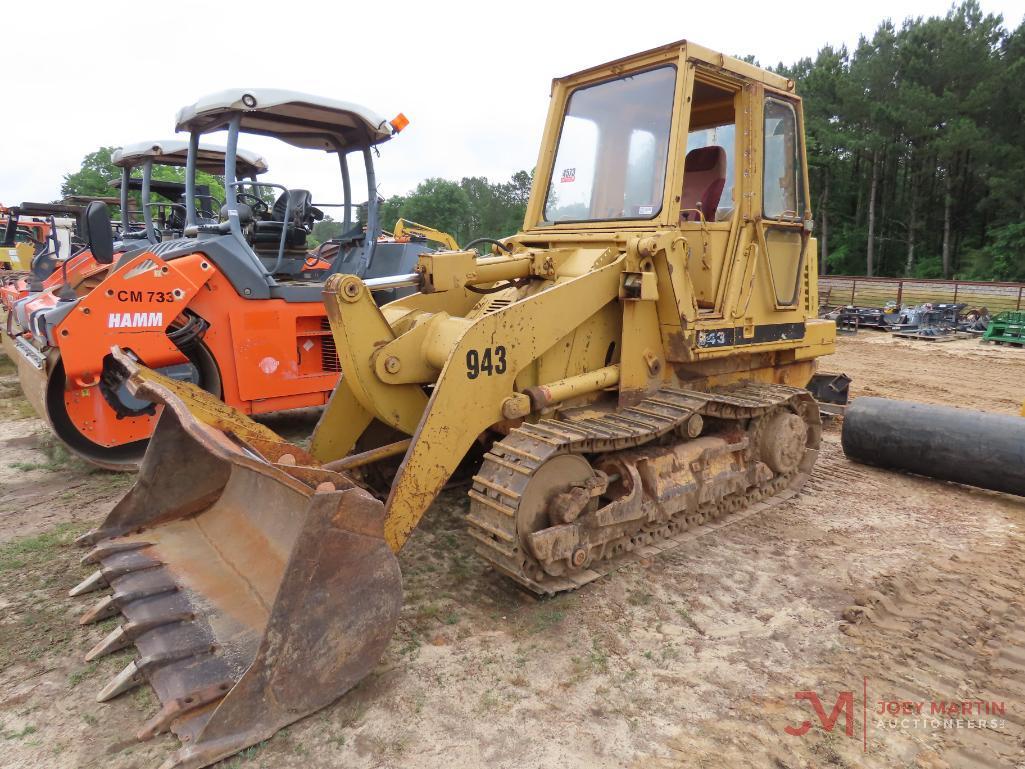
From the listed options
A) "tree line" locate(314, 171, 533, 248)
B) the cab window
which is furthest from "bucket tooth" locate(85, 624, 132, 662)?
"tree line" locate(314, 171, 533, 248)

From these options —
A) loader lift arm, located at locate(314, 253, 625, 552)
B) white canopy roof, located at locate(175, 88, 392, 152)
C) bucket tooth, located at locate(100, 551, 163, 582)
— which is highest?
white canopy roof, located at locate(175, 88, 392, 152)

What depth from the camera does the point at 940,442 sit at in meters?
5.37

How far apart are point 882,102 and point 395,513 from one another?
3937cm

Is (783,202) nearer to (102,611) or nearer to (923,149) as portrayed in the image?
(102,611)

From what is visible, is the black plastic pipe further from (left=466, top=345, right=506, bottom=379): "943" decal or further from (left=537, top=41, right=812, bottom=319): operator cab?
(left=466, top=345, right=506, bottom=379): "943" decal

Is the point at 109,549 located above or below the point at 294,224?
below

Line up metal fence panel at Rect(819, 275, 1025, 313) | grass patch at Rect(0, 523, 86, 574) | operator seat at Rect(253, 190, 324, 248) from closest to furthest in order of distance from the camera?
grass patch at Rect(0, 523, 86, 574), operator seat at Rect(253, 190, 324, 248), metal fence panel at Rect(819, 275, 1025, 313)

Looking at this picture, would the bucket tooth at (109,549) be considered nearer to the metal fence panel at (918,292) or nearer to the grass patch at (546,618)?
the grass patch at (546,618)

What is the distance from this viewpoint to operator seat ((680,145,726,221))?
195 inches

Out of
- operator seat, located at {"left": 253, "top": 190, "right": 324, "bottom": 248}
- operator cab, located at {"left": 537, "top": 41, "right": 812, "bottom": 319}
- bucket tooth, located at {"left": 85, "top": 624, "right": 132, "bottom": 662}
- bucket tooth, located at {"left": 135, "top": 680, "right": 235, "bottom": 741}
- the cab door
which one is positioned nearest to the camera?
bucket tooth, located at {"left": 135, "top": 680, "right": 235, "bottom": 741}

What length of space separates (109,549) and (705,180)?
4.64 meters

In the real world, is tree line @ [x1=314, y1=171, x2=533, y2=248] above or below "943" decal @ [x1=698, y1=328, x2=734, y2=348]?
above

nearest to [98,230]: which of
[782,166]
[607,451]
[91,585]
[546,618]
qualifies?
[91,585]

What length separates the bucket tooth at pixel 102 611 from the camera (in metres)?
3.19
